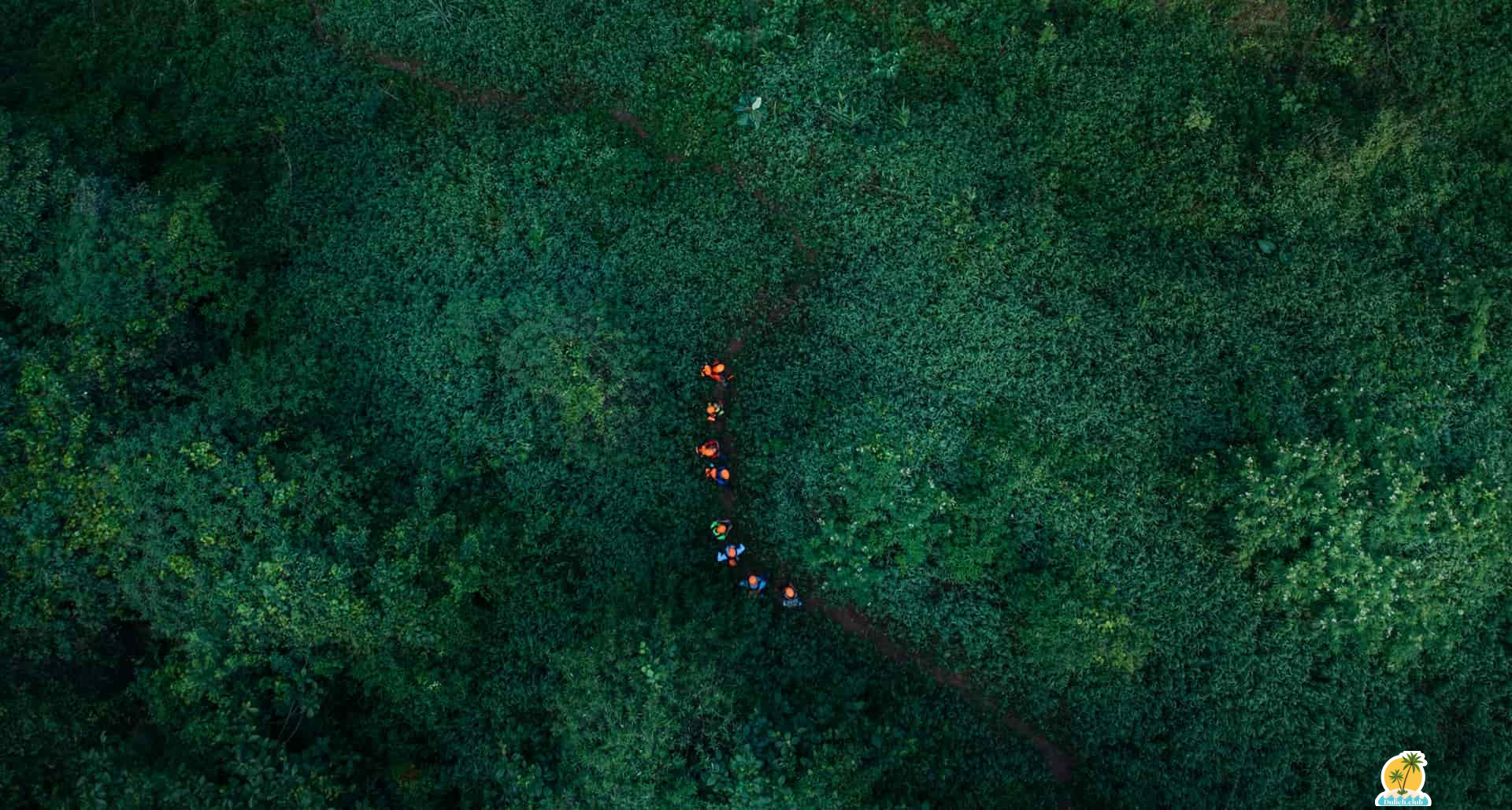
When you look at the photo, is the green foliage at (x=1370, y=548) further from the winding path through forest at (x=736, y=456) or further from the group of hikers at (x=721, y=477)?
the group of hikers at (x=721, y=477)

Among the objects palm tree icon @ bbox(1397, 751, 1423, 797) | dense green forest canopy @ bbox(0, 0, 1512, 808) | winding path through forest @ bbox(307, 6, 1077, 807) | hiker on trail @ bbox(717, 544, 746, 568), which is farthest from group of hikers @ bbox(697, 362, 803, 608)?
palm tree icon @ bbox(1397, 751, 1423, 797)

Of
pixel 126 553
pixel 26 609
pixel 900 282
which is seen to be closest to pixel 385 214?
pixel 126 553

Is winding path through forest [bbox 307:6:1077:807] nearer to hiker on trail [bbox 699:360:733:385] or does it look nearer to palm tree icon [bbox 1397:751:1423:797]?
hiker on trail [bbox 699:360:733:385]

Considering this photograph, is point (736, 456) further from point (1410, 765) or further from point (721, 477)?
point (1410, 765)

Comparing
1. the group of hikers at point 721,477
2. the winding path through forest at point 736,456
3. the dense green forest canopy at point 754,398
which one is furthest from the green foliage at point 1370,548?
the group of hikers at point 721,477

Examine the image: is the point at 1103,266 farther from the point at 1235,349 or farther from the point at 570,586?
the point at 570,586

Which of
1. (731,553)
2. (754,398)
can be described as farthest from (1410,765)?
(754,398)

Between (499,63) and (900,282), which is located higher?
(499,63)
